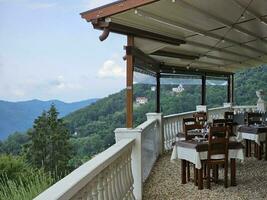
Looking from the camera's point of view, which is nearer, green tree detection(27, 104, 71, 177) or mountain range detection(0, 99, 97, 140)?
green tree detection(27, 104, 71, 177)

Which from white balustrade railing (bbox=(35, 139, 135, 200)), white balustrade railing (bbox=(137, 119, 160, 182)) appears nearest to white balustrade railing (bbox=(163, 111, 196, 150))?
white balustrade railing (bbox=(137, 119, 160, 182))

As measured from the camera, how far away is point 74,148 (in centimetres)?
2992

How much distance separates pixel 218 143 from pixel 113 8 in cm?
273

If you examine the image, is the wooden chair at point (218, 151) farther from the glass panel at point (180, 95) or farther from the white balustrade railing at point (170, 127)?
the glass panel at point (180, 95)

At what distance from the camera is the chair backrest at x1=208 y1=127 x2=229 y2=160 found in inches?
237

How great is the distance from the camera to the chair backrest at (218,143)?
237 inches

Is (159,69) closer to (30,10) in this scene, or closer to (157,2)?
(157,2)

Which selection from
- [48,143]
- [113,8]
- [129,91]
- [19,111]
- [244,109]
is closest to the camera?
[113,8]

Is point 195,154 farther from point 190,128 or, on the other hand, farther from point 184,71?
point 184,71

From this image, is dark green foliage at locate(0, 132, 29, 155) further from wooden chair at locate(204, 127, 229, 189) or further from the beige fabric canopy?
wooden chair at locate(204, 127, 229, 189)

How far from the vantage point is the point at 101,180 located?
3.39m

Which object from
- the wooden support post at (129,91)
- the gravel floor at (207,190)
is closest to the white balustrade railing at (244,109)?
the gravel floor at (207,190)

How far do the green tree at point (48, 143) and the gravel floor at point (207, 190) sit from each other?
71.1 ft

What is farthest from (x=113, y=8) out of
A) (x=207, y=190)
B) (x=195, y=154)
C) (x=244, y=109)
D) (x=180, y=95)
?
(x=244, y=109)
